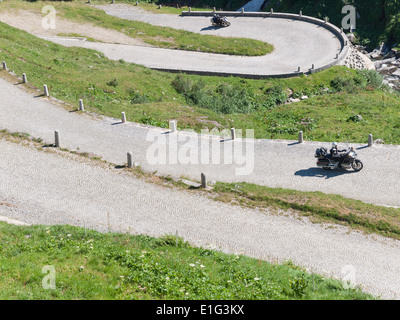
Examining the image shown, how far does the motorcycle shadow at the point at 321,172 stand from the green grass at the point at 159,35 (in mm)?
28883

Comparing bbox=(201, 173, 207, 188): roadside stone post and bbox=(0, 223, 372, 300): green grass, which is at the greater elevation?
bbox=(0, 223, 372, 300): green grass

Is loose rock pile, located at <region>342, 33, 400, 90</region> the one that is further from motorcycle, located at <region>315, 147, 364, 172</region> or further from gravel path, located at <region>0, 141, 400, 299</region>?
gravel path, located at <region>0, 141, 400, 299</region>

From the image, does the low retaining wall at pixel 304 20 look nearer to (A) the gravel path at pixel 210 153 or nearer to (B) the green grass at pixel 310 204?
(A) the gravel path at pixel 210 153

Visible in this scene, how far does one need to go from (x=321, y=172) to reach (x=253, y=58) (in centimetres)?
2829

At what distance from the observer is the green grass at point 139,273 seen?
49.9 ft

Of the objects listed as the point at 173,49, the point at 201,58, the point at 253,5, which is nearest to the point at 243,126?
the point at 201,58

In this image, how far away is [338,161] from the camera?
26.9 metres

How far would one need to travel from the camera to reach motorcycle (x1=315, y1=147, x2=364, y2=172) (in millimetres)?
26562

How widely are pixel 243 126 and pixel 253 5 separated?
51356mm

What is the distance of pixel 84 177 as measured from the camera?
1023 inches

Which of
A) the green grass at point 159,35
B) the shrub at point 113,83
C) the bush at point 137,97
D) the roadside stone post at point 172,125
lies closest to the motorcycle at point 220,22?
the green grass at point 159,35

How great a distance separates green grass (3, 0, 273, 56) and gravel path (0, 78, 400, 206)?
2488 cm

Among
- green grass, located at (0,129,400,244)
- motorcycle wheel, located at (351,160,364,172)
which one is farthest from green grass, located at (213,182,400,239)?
motorcycle wheel, located at (351,160,364,172)

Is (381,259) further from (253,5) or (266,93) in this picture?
(253,5)
